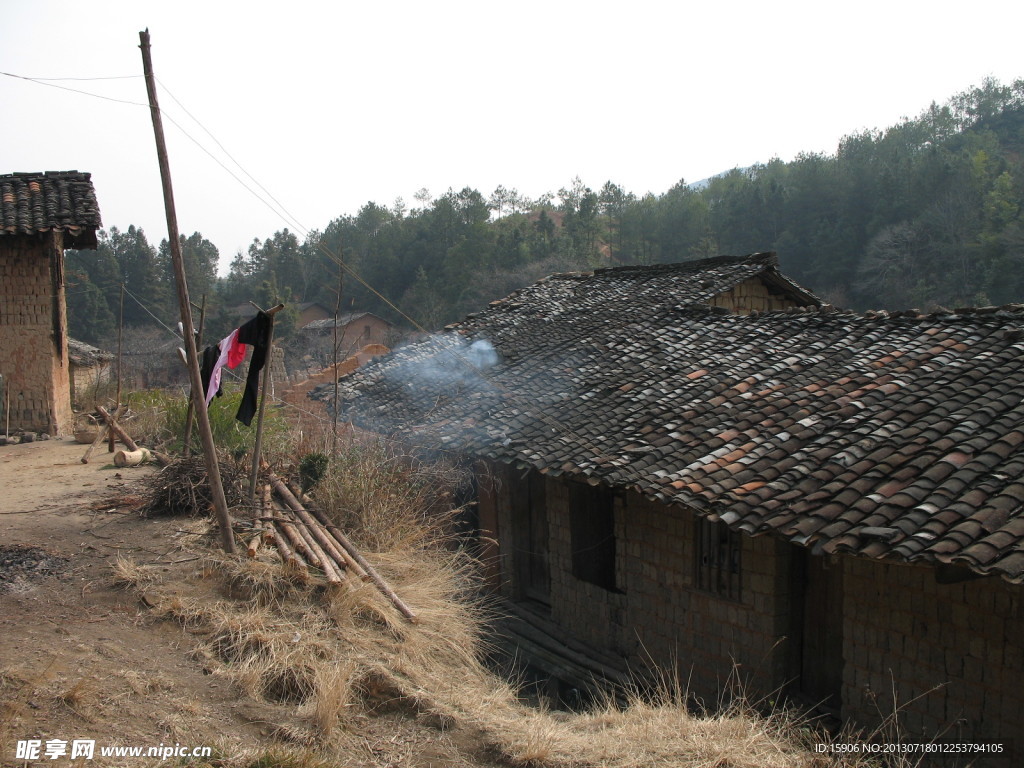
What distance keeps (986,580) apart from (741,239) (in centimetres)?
3571

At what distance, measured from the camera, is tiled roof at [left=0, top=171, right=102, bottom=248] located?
44.9 ft

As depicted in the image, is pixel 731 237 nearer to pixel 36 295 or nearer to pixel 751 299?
pixel 751 299

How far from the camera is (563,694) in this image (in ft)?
32.7

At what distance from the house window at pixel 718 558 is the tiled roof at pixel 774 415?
0.90 m

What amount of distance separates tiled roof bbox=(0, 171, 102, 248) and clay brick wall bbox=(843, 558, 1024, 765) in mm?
13754

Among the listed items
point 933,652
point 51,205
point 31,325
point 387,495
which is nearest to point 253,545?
point 387,495

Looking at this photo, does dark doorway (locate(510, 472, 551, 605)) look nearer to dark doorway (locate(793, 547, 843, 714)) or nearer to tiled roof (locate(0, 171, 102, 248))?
dark doorway (locate(793, 547, 843, 714))

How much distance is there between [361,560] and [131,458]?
239 inches

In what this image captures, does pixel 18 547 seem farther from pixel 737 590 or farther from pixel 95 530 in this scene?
pixel 737 590

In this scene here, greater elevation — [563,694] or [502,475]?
[502,475]

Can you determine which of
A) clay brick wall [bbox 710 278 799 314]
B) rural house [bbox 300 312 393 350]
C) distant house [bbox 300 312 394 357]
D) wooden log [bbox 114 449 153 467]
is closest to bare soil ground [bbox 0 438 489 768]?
wooden log [bbox 114 449 153 467]

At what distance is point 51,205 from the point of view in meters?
14.2

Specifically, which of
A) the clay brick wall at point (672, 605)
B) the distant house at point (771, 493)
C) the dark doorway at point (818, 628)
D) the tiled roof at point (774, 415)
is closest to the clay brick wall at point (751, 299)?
the distant house at point (771, 493)

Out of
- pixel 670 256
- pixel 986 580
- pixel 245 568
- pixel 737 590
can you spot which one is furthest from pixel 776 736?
pixel 670 256
